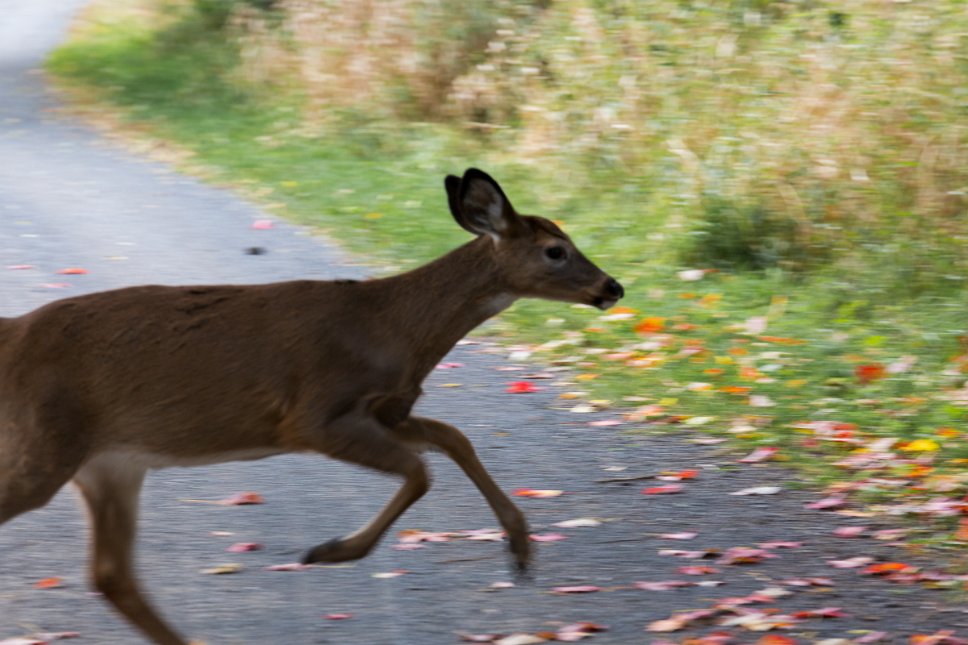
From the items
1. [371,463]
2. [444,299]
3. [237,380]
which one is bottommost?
[371,463]

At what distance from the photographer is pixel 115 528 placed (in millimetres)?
5668

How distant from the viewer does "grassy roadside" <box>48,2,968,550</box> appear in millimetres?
8109

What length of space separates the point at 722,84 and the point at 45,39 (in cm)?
1454

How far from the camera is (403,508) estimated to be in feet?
19.9

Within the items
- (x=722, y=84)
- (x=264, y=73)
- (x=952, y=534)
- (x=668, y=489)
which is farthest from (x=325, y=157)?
(x=952, y=534)

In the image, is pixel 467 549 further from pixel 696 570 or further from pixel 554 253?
pixel 554 253

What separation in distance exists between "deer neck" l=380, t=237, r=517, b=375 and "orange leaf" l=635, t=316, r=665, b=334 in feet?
12.7

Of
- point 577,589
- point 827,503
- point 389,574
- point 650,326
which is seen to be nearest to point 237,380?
point 389,574

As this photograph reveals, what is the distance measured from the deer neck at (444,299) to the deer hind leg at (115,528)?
1.10 m

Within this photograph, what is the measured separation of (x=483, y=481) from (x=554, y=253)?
907mm

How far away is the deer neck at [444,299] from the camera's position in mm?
6141

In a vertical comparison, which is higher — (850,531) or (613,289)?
(613,289)

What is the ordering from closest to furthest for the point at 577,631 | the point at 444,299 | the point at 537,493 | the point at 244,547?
the point at 577,631 < the point at 444,299 < the point at 244,547 < the point at 537,493

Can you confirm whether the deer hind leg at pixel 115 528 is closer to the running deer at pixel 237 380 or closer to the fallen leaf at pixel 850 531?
the running deer at pixel 237 380
